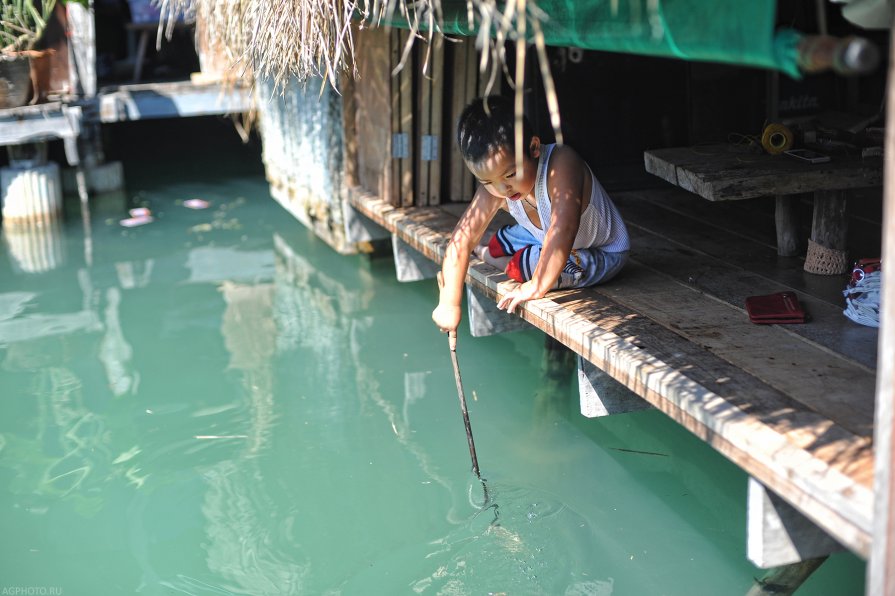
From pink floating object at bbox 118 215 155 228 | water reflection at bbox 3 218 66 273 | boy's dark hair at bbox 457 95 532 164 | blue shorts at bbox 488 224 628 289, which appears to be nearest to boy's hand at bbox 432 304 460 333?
blue shorts at bbox 488 224 628 289

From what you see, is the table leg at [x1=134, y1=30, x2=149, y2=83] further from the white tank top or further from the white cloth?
the white cloth

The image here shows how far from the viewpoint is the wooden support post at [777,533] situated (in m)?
2.72

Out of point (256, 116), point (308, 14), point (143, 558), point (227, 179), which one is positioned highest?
point (308, 14)

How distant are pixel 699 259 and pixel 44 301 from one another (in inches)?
184

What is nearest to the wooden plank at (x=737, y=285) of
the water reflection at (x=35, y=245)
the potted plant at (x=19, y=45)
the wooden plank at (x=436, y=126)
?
the wooden plank at (x=436, y=126)

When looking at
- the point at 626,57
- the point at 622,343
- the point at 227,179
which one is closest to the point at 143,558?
the point at 622,343

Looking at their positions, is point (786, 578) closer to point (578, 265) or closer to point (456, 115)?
point (578, 265)

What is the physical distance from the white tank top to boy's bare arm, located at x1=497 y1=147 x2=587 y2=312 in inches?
2.2

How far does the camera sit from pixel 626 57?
20.6 ft

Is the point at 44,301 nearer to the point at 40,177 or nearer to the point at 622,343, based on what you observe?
the point at 40,177

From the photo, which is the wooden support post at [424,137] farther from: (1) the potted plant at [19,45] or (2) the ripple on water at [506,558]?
(1) the potted plant at [19,45]

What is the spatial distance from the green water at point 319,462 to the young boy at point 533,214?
2.99 ft

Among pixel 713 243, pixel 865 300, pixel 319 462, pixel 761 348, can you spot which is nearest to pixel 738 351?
pixel 761 348

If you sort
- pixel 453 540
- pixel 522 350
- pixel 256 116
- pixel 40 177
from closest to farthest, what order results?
pixel 453 540
pixel 522 350
pixel 40 177
pixel 256 116
